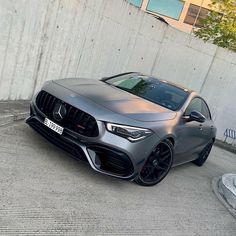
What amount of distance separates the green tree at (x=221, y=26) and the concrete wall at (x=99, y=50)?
6.25 meters

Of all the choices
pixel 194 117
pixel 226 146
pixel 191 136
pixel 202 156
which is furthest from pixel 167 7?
pixel 194 117

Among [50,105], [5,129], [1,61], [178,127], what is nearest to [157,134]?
[178,127]

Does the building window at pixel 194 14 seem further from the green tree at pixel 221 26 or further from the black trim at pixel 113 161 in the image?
the black trim at pixel 113 161

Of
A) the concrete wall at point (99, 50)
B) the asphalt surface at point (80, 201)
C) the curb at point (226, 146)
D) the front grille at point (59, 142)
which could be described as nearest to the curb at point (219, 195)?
the asphalt surface at point (80, 201)

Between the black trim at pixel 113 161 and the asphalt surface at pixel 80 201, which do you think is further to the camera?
the black trim at pixel 113 161

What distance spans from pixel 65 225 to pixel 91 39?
6.01 m

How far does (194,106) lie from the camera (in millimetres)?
6836

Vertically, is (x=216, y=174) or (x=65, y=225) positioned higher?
(x=65, y=225)

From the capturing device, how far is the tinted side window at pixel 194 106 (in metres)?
6.45

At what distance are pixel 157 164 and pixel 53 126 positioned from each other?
1.58 meters

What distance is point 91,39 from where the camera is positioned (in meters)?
9.16

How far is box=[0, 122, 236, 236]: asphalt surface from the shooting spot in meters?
3.89

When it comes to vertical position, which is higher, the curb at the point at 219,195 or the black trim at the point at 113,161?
the black trim at the point at 113,161

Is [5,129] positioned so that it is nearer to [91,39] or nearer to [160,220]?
[160,220]
